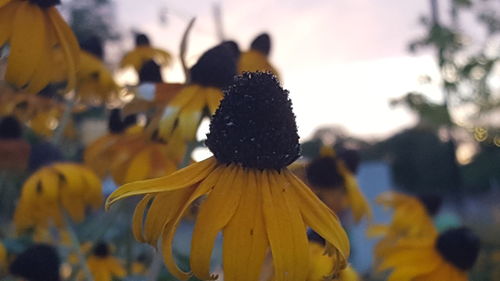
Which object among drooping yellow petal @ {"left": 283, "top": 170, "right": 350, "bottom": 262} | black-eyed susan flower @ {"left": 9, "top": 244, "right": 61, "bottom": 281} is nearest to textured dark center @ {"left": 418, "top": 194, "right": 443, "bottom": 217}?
black-eyed susan flower @ {"left": 9, "top": 244, "right": 61, "bottom": 281}

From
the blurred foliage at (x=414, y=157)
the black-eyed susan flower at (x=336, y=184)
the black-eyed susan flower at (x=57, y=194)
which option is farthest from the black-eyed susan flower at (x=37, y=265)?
the blurred foliage at (x=414, y=157)

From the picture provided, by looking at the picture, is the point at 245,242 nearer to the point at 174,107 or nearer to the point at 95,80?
the point at 174,107

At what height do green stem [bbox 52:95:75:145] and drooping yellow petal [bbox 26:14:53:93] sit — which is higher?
drooping yellow petal [bbox 26:14:53:93]

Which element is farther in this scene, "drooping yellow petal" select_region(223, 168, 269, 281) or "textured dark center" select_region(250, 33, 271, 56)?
"textured dark center" select_region(250, 33, 271, 56)

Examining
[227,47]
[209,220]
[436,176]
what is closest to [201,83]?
[227,47]

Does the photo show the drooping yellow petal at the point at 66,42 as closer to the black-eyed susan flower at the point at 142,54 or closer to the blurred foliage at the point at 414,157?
the black-eyed susan flower at the point at 142,54

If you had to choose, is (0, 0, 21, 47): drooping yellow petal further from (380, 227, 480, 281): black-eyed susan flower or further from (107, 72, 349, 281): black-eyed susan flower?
(380, 227, 480, 281): black-eyed susan flower

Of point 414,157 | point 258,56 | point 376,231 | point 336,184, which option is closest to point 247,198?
point 258,56
